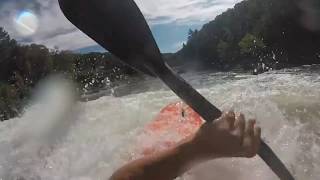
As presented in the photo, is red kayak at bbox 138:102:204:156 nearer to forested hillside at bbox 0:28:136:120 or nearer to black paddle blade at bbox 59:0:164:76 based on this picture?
black paddle blade at bbox 59:0:164:76

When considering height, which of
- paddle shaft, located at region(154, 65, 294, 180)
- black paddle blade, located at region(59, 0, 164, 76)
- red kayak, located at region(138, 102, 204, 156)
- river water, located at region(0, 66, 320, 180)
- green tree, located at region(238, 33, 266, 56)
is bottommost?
green tree, located at region(238, 33, 266, 56)

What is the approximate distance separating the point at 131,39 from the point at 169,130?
3.82 meters

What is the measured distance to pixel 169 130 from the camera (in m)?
4.80

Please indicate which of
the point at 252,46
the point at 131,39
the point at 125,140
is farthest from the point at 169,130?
the point at 252,46

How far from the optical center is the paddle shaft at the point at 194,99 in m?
0.98

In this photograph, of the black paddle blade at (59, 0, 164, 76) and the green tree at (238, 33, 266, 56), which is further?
the green tree at (238, 33, 266, 56)

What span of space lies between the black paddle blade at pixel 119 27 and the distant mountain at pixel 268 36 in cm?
3447

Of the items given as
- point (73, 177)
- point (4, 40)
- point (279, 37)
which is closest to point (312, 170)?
point (73, 177)

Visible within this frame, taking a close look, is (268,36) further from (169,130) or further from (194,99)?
(194,99)

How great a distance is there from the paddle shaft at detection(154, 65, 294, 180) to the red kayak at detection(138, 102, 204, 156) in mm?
3330

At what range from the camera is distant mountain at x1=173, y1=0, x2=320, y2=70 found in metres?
43.2

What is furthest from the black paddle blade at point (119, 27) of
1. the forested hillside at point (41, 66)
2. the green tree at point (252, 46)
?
the green tree at point (252, 46)

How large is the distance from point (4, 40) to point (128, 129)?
171ft

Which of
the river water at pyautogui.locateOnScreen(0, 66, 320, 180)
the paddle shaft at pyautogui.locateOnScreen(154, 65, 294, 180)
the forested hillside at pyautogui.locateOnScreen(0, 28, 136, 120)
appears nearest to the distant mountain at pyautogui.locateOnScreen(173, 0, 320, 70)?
the forested hillside at pyautogui.locateOnScreen(0, 28, 136, 120)
